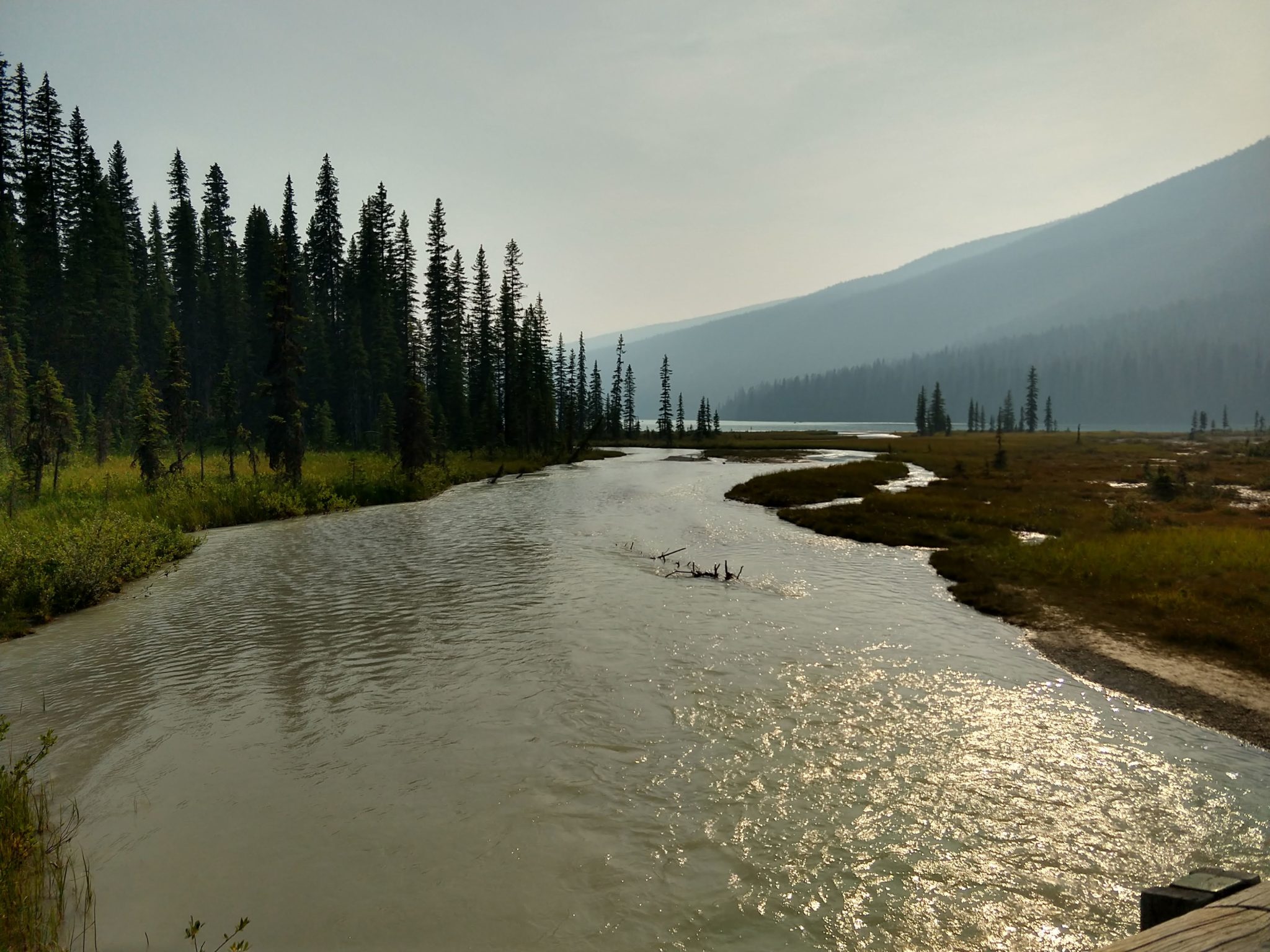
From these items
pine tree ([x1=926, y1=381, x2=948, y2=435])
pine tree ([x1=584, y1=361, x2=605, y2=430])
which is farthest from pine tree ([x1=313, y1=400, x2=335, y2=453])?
pine tree ([x1=926, y1=381, x2=948, y2=435])

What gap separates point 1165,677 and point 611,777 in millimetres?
11312

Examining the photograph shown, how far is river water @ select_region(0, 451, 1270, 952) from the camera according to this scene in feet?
20.7

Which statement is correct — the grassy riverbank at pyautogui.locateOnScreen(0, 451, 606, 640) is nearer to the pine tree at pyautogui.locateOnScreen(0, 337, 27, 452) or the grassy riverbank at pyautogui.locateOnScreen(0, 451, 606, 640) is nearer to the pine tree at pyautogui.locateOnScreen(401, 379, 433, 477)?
the pine tree at pyautogui.locateOnScreen(401, 379, 433, 477)

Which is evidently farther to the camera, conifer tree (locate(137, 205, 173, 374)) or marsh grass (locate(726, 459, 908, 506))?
conifer tree (locate(137, 205, 173, 374))

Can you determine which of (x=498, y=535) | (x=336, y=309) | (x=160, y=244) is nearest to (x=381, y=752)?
(x=498, y=535)

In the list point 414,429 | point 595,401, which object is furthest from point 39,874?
point 595,401

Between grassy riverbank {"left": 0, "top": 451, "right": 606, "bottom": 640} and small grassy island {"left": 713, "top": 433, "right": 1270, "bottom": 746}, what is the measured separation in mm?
24283

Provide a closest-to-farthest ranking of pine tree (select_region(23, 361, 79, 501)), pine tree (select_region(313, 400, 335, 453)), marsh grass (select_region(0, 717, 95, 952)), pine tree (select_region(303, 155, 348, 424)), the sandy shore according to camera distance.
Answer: marsh grass (select_region(0, 717, 95, 952)) → the sandy shore → pine tree (select_region(23, 361, 79, 501)) → pine tree (select_region(313, 400, 335, 453)) → pine tree (select_region(303, 155, 348, 424))

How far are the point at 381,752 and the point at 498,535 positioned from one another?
1866 cm

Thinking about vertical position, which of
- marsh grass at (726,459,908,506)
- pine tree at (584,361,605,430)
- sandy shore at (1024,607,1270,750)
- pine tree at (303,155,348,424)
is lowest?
sandy shore at (1024,607,1270,750)

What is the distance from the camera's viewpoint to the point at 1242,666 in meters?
12.4

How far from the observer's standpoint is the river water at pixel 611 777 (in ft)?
20.7

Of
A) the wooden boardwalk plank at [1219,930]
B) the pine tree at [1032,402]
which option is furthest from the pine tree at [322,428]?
the pine tree at [1032,402]

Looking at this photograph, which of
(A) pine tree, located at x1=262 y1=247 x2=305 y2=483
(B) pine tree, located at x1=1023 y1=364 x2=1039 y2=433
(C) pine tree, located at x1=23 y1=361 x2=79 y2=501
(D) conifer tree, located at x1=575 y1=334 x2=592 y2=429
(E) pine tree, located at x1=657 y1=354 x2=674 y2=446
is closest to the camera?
(C) pine tree, located at x1=23 y1=361 x2=79 y2=501
